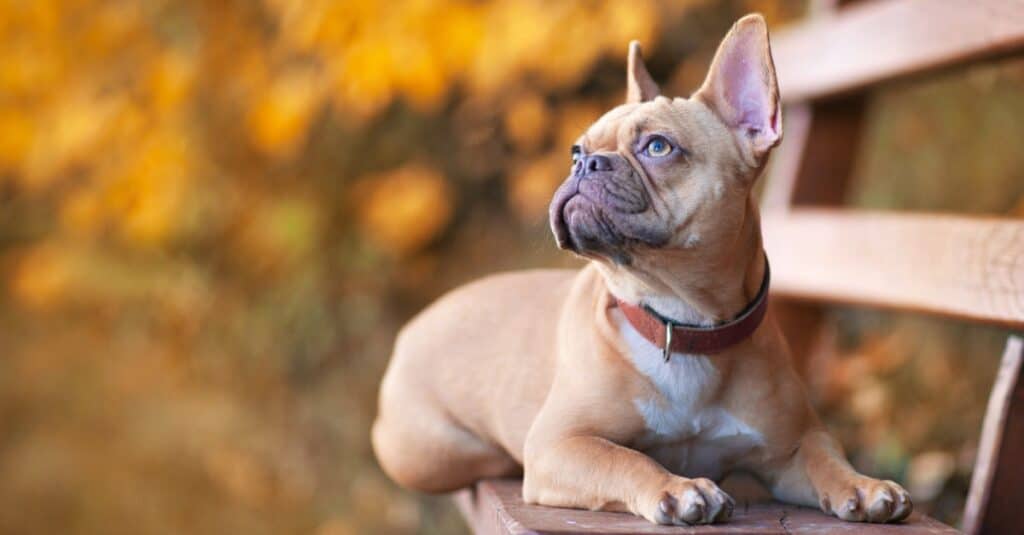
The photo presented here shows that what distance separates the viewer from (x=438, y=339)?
231 centimetres

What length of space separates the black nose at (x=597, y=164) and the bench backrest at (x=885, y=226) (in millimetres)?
720

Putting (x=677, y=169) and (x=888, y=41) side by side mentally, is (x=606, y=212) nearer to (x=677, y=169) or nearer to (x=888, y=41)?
(x=677, y=169)

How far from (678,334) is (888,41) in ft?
3.92

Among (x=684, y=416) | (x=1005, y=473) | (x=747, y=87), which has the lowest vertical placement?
(x=1005, y=473)

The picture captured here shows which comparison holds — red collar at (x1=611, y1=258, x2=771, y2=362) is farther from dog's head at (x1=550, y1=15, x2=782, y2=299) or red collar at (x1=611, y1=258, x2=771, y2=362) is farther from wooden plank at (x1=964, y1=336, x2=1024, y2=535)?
wooden plank at (x1=964, y1=336, x2=1024, y2=535)

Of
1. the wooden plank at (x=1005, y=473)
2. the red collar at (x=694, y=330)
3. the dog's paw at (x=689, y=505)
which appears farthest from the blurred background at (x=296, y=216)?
the dog's paw at (x=689, y=505)

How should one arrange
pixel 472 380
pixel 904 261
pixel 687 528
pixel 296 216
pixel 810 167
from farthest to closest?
pixel 296 216
pixel 810 167
pixel 904 261
pixel 472 380
pixel 687 528

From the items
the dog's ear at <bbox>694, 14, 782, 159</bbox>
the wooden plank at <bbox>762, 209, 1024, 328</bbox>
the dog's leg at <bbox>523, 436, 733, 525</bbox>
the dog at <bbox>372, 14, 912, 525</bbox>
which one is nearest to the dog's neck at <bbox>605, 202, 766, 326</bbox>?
the dog at <bbox>372, 14, 912, 525</bbox>

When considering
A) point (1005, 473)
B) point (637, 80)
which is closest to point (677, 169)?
point (637, 80)

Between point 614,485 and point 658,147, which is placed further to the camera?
point 658,147

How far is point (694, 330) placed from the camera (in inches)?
72.9

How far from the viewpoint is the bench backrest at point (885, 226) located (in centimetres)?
209

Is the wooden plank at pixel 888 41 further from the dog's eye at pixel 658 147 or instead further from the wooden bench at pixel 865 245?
the dog's eye at pixel 658 147

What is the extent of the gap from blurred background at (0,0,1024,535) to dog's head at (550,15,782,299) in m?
Answer: 1.89
